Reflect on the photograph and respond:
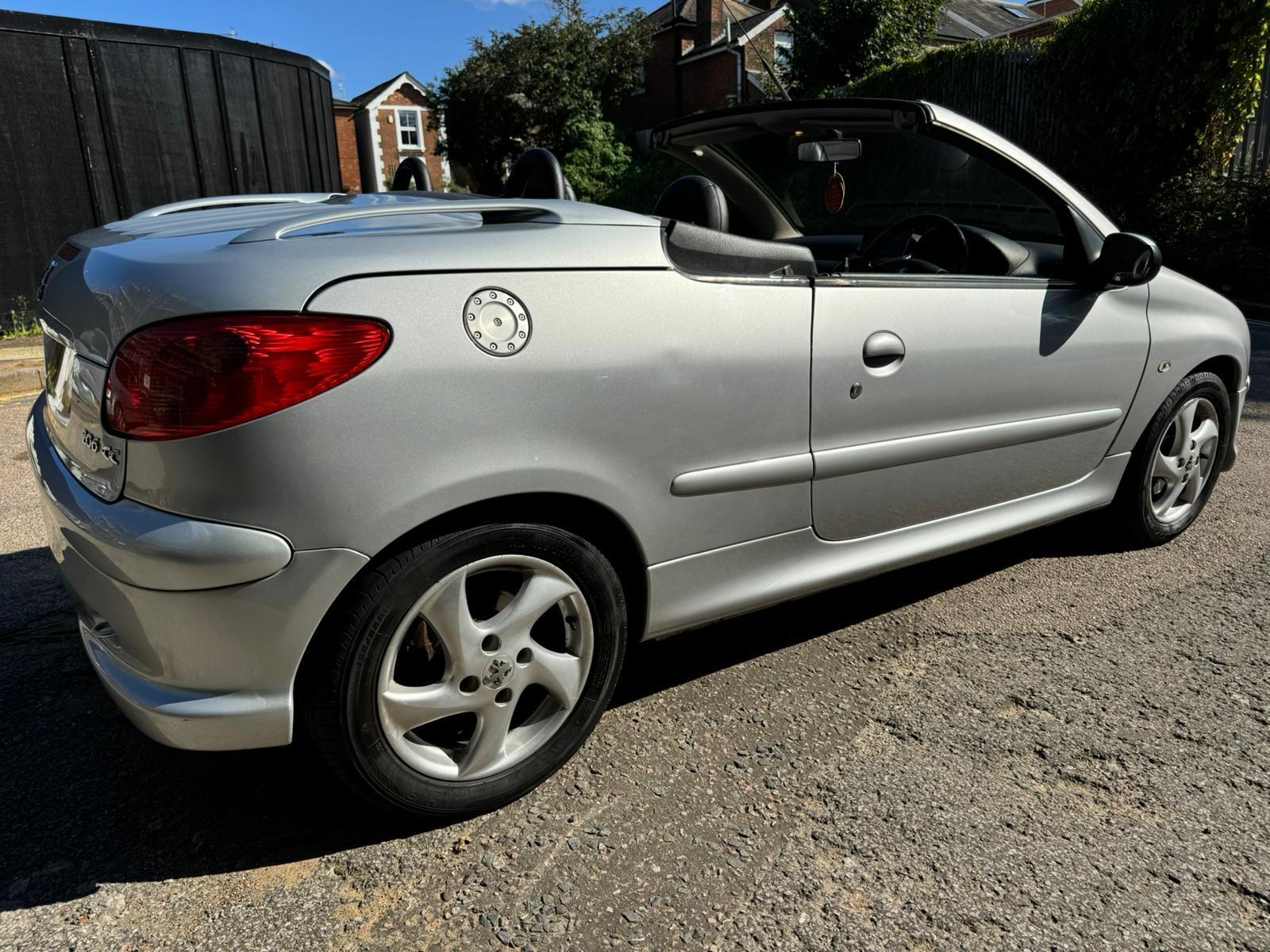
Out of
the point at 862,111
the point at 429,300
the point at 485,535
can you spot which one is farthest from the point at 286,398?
the point at 862,111

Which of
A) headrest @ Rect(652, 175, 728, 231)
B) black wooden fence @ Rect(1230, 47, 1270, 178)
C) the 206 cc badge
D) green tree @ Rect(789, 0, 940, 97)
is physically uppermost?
green tree @ Rect(789, 0, 940, 97)

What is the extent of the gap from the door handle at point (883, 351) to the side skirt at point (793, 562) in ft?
1.54

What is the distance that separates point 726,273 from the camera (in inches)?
85.4

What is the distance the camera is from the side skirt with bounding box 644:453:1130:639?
7.34ft

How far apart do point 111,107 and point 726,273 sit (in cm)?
791

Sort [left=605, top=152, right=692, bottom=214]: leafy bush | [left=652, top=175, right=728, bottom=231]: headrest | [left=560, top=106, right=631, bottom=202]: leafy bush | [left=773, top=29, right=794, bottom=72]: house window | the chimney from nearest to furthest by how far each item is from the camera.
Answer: [left=652, top=175, right=728, bottom=231]: headrest < [left=605, top=152, right=692, bottom=214]: leafy bush < [left=773, top=29, right=794, bottom=72]: house window < [left=560, top=106, right=631, bottom=202]: leafy bush < the chimney

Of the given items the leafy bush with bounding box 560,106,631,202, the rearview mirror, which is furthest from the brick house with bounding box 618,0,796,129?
the rearview mirror

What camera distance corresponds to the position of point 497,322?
1815 millimetres

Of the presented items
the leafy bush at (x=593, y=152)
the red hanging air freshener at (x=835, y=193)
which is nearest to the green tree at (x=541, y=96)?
the leafy bush at (x=593, y=152)

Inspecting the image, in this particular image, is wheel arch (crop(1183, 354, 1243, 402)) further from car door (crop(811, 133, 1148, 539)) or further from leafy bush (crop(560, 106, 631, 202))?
leafy bush (crop(560, 106, 631, 202))

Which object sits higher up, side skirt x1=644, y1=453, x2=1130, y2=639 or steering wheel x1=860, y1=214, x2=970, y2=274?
steering wheel x1=860, y1=214, x2=970, y2=274

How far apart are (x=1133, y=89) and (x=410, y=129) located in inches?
1558

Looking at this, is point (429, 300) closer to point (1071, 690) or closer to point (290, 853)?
point (290, 853)

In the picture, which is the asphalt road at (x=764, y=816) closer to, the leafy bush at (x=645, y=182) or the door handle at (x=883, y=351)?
the door handle at (x=883, y=351)
